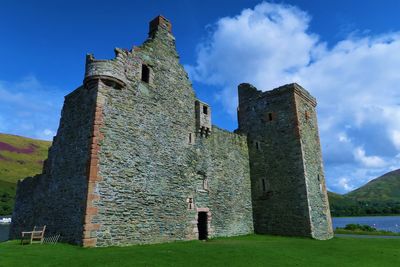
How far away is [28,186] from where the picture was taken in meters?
22.7

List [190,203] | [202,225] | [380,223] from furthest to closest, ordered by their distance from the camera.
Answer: [380,223]
[202,225]
[190,203]

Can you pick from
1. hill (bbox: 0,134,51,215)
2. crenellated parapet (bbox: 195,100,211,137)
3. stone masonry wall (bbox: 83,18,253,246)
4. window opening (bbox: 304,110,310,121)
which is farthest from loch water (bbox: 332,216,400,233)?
hill (bbox: 0,134,51,215)

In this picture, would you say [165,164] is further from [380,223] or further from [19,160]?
[19,160]

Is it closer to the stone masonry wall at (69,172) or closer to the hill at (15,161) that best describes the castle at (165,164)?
the stone masonry wall at (69,172)

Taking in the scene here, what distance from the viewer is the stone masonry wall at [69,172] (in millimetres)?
14602

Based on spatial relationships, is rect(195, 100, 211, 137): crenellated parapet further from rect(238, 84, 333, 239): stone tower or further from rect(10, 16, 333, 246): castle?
rect(238, 84, 333, 239): stone tower

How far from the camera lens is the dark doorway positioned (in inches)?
792

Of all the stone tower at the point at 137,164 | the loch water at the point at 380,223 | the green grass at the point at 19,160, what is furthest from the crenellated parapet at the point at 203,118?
the green grass at the point at 19,160

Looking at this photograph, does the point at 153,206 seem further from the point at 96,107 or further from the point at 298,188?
the point at 298,188

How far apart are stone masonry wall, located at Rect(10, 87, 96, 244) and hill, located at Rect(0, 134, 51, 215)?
8753 cm

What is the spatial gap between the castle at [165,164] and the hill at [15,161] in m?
89.7

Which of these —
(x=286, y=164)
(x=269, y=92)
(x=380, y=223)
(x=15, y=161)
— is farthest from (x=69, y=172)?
(x=15, y=161)

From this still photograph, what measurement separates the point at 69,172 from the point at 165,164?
17.6ft

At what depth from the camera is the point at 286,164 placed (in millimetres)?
23625
